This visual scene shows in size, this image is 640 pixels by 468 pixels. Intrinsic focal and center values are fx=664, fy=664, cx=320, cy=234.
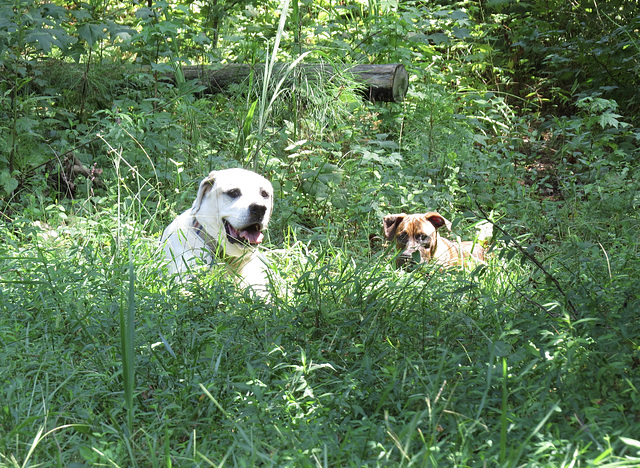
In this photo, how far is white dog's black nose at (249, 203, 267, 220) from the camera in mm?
4012

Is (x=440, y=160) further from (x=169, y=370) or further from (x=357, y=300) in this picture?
(x=169, y=370)

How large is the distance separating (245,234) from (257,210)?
0.56ft

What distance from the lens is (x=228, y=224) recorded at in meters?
4.11

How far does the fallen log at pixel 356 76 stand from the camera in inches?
239

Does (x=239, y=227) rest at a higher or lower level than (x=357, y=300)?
lower

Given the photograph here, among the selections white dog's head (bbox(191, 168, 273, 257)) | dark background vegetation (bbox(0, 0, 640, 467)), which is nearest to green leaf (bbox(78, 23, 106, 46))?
dark background vegetation (bbox(0, 0, 640, 467))

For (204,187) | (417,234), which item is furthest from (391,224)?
(204,187)

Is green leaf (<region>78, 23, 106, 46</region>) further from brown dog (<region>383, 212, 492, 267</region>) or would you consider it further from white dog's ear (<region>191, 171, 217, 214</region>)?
brown dog (<region>383, 212, 492, 267</region>)

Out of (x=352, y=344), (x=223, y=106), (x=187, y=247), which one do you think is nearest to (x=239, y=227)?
(x=187, y=247)

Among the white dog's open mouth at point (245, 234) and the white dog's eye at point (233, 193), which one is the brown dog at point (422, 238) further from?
the white dog's eye at point (233, 193)

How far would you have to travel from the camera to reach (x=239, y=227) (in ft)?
13.3

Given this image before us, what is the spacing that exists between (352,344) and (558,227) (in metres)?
2.83

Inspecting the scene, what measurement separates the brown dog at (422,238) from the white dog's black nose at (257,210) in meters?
0.95

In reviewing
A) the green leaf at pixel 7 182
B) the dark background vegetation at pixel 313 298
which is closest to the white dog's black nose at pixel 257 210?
the dark background vegetation at pixel 313 298
